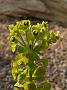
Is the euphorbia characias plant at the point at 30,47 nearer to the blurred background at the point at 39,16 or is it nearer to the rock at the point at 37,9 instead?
the blurred background at the point at 39,16

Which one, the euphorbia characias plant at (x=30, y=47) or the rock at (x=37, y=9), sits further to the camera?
the rock at (x=37, y=9)

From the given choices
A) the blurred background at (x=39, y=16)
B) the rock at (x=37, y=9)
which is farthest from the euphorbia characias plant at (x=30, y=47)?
the rock at (x=37, y=9)

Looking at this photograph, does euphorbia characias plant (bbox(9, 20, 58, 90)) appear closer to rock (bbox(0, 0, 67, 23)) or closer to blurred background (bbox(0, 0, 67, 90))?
blurred background (bbox(0, 0, 67, 90))

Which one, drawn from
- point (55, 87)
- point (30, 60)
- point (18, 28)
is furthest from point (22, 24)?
point (55, 87)

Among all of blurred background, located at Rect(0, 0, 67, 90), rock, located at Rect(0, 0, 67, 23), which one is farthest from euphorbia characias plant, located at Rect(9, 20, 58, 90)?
rock, located at Rect(0, 0, 67, 23)

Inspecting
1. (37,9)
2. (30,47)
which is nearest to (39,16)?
(37,9)

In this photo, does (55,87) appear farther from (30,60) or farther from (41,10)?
(41,10)

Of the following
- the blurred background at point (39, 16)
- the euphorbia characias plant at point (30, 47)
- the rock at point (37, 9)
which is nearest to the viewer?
the euphorbia characias plant at point (30, 47)
